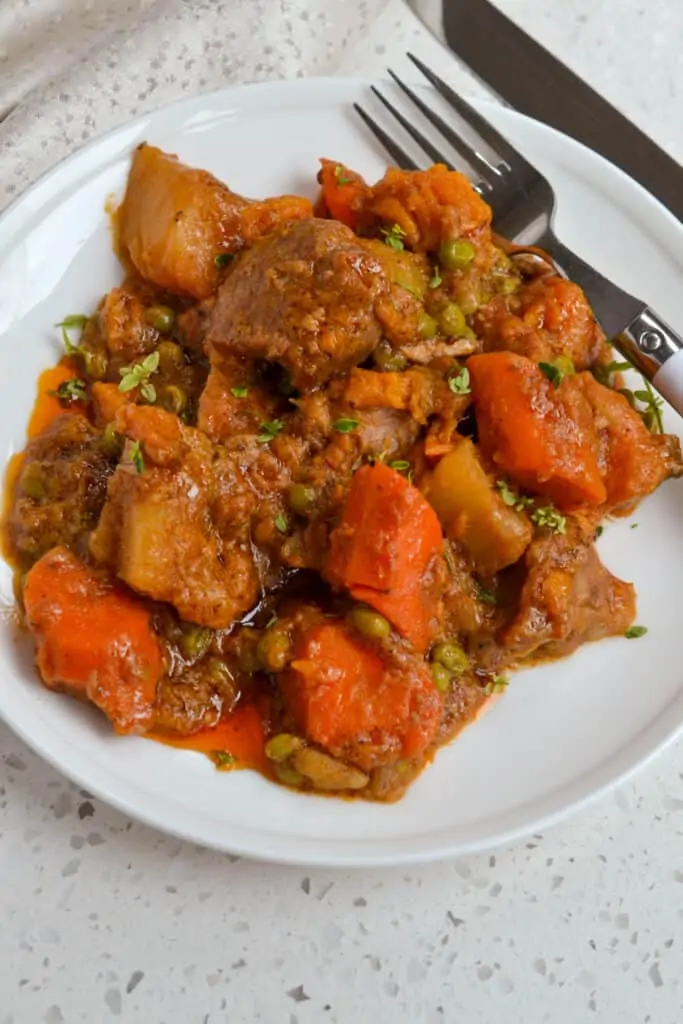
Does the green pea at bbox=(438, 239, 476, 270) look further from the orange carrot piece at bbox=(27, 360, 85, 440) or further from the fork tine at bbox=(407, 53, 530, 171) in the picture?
the orange carrot piece at bbox=(27, 360, 85, 440)

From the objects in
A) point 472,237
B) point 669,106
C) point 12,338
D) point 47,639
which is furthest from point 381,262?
point 669,106

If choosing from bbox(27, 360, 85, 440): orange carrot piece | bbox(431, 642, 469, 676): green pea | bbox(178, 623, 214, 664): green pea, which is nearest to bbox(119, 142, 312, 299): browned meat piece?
bbox(27, 360, 85, 440): orange carrot piece

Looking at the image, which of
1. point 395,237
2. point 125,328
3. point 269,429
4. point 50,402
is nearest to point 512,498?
point 269,429

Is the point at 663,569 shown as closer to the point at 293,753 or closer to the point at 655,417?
the point at 655,417

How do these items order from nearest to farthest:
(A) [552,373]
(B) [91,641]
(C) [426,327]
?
1. (B) [91,641]
2. (A) [552,373]
3. (C) [426,327]

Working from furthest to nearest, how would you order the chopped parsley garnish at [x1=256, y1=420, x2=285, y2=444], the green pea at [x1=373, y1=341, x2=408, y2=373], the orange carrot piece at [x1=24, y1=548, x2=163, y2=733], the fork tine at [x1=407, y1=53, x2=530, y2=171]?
1. the fork tine at [x1=407, y1=53, x2=530, y2=171]
2. the green pea at [x1=373, y1=341, x2=408, y2=373]
3. the chopped parsley garnish at [x1=256, y1=420, x2=285, y2=444]
4. the orange carrot piece at [x1=24, y1=548, x2=163, y2=733]

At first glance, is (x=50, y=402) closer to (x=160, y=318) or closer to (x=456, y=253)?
(x=160, y=318)
